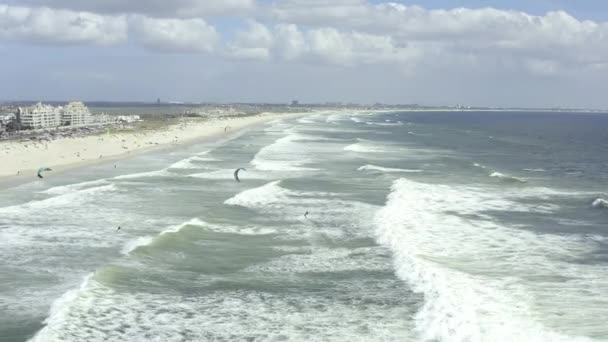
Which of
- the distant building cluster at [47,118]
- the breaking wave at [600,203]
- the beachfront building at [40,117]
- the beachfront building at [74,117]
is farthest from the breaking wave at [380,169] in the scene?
the beachfront building at [74,117]

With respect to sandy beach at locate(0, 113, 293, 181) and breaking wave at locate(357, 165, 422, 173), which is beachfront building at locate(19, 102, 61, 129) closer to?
sandy beach at locate(0, 113, 293, 181)

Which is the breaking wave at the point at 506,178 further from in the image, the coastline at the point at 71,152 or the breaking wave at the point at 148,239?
the coastline at the point at 71,152

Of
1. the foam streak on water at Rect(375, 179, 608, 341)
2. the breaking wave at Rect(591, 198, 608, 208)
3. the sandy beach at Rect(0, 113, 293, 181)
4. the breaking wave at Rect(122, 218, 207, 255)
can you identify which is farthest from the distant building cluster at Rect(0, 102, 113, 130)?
the breaking wave at Rect(591, 198, 608, 208)

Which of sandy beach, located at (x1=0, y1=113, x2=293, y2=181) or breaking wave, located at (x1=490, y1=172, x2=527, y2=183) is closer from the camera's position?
breaking wave, located at (x1=490, y1=172, x2=527, y2=183)

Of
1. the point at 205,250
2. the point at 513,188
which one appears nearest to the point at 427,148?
the point at 513,188

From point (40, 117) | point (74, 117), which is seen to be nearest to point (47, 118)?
point (40, 117)

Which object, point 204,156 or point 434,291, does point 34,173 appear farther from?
point 434,291

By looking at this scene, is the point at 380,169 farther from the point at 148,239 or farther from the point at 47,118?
the point at 47,118
